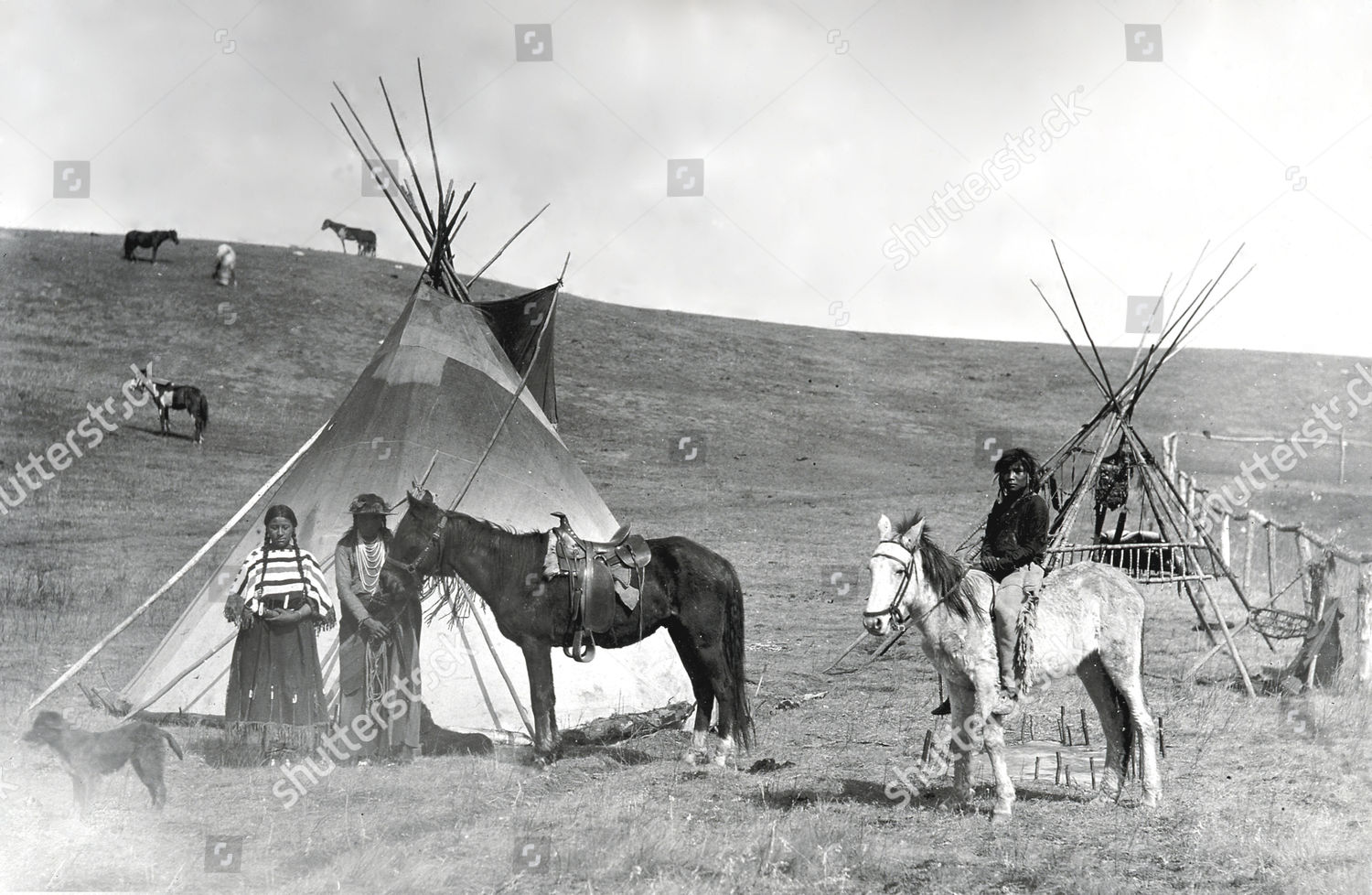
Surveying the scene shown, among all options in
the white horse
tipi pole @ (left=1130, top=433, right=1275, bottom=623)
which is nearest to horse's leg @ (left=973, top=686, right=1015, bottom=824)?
the white horse

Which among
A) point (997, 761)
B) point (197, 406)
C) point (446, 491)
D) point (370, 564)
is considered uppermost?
point (197, 406)

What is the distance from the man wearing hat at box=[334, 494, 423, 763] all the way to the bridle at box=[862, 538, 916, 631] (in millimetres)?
3137

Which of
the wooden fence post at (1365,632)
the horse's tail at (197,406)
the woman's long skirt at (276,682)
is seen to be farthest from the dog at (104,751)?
the horse's tail at (197,406)

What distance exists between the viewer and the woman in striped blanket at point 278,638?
22.9 feet

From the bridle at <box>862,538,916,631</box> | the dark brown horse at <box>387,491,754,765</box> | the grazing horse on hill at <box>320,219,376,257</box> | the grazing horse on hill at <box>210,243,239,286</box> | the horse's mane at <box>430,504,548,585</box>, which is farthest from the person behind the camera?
the grazing horse on hill at <box>320,219,376,257</box>

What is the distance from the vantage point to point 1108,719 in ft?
23.2

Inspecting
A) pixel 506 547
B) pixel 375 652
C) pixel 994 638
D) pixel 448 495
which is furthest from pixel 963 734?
pixel 448 495

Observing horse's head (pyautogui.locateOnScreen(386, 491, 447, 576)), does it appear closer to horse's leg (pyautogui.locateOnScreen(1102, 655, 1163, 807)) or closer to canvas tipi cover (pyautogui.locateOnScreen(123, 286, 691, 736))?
canvas tipi cover (pyautogui.locateOnScreen(123, 286, 691, 736))

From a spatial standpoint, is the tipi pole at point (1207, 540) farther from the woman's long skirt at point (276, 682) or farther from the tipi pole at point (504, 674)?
the woman's long skirt at point (276, 682)

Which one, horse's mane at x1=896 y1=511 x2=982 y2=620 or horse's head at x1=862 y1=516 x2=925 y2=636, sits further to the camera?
horse's mane at x1=896 y1=511 x2=982 y2=620

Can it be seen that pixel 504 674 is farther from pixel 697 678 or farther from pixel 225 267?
pixel 225 267

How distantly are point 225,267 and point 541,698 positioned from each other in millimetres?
35945

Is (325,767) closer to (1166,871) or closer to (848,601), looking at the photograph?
(1166,871)

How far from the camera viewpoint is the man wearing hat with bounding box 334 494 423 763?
7168 mm
